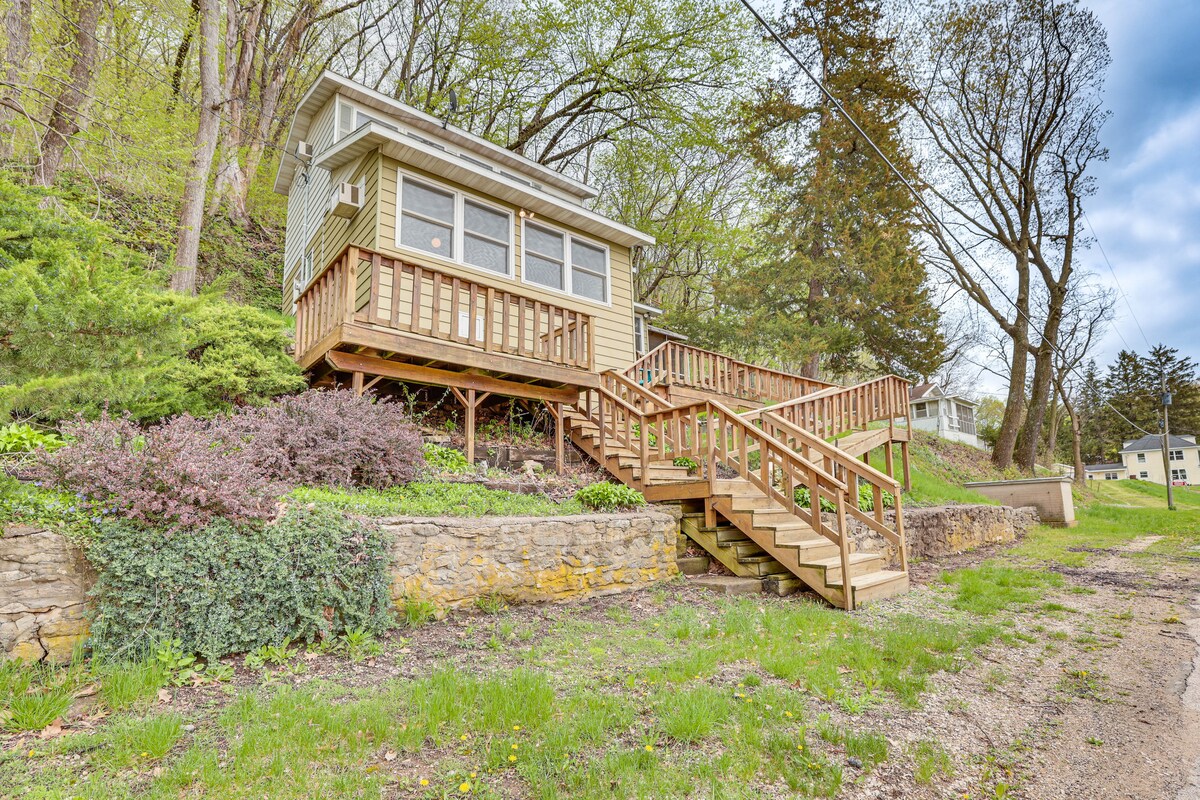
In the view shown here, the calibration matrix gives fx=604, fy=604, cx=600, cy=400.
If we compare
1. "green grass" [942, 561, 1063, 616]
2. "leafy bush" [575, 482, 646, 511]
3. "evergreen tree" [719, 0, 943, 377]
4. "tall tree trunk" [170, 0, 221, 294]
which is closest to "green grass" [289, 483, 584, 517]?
"leafy bush" [575, 482, 646, 511]

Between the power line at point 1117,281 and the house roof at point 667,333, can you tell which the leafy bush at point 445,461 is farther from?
the power line at point 1117,281

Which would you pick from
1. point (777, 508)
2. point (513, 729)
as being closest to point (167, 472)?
point (513, 729)

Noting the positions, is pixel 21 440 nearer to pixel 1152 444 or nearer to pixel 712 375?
pixel 712 375

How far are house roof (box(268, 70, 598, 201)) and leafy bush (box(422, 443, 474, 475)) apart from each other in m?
8.23

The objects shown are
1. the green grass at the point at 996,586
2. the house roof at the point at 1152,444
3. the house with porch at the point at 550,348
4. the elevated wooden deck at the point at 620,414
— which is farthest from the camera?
the house roof at the point at 1152,444

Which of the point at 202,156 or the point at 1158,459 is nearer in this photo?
the point at 202,156

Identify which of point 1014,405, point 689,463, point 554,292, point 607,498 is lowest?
point 607,498

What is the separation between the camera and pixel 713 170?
2289cm

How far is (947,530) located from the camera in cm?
952

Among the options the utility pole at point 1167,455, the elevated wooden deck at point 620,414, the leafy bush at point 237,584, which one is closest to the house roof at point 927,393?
the utility pole at point 1167,455

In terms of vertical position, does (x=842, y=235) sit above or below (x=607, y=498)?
above

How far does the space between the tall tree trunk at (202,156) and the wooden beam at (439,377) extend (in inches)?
212

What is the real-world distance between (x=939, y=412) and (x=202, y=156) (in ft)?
116

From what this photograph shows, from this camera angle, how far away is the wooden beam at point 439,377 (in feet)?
22.4
